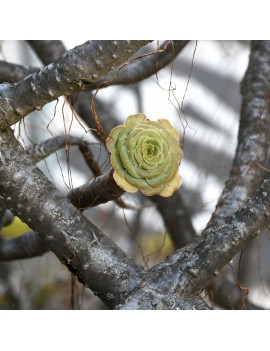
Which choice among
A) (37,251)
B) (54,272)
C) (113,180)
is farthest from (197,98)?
(113,180)

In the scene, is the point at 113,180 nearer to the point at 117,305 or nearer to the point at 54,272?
the point at 117,305

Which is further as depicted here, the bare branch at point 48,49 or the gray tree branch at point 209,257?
the bare branch at point 48,49

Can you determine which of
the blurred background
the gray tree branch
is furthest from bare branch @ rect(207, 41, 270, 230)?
the blurred background

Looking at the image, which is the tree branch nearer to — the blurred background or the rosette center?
the rosette center

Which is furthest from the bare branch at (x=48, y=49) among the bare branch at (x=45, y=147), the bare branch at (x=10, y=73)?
the bare branch at (x=45, y=147)

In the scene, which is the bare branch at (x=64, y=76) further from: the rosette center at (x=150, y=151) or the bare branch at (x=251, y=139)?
the bare branch at (x=251, y=139)

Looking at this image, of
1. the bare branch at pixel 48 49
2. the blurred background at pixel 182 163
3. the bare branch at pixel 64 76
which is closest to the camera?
the bare branch at pixel 64 76
